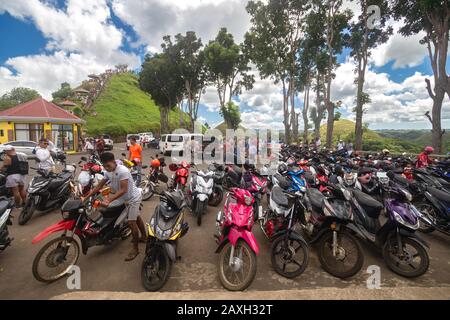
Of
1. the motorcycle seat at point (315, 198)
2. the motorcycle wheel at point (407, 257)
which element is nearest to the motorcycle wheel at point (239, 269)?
the motorcycle seat at point (315, 198)

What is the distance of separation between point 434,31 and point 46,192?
718 inches

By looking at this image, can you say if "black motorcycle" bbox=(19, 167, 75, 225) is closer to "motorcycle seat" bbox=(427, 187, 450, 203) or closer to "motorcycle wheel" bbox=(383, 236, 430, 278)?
"motorcycle wheel" bbox=(383, 236, 430, 278)

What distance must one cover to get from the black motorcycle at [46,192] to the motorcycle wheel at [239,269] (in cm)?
461

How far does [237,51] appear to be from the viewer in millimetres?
23266

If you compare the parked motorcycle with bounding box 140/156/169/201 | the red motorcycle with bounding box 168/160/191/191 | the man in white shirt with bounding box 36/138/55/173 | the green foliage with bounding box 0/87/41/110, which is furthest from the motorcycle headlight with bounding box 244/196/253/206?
the green foliage with bounding box 0/87/41/110

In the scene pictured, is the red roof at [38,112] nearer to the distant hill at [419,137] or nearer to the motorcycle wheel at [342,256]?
the motorcycle wheel at [342,256]

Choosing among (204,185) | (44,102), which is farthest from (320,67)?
(44,102)

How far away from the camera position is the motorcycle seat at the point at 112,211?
3487mm

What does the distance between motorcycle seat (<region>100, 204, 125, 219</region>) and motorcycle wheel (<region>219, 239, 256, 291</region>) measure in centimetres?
180

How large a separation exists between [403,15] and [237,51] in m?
14.3

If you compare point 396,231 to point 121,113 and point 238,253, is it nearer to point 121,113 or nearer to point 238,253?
point 238,253

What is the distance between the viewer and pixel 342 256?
3133 mm

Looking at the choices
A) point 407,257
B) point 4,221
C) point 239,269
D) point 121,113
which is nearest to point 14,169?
point 4,221

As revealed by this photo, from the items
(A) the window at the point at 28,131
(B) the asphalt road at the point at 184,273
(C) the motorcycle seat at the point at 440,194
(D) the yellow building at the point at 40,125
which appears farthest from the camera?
(A) the window at the point at 28,131
